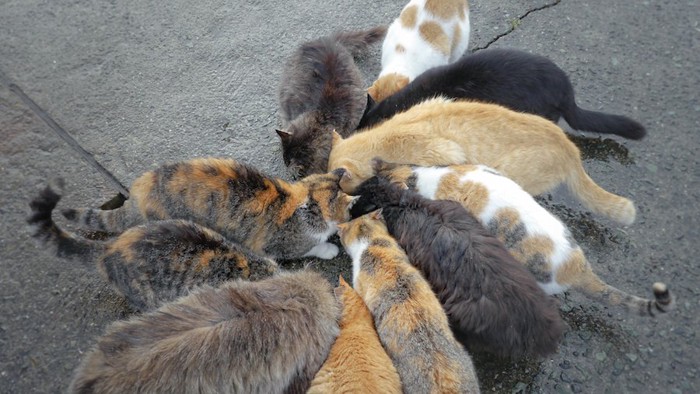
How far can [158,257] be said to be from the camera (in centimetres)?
238

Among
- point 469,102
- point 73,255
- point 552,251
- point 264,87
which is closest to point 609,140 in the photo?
point 469,102

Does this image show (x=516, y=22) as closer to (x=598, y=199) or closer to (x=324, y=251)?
(x=598, y=199)

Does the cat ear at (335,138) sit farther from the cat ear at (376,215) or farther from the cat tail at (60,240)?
the cat tail at (60,240)

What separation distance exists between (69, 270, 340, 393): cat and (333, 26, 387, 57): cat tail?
2258mm

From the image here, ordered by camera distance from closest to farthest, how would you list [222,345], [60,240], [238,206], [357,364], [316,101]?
[222,345]
[357,364]
[60,240]
[238,206]
[316,101]

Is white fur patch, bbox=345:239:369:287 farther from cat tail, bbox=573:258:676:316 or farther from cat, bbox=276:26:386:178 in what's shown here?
cat tail, bbox=573:258:676:316

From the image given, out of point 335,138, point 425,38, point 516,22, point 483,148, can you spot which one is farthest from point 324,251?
point 516,22

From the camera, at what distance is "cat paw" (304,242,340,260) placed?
3002 mm

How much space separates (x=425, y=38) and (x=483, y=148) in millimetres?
1229

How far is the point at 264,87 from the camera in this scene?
3.88 m

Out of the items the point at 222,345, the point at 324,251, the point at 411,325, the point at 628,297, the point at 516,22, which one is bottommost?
the point at 628,297

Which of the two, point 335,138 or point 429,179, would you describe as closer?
point 429,179

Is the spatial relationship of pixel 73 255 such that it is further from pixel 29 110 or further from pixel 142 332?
pixel 29 110

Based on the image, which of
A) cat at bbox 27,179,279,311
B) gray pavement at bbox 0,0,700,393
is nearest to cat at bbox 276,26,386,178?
gray pavement at bbox 0,0,700,393
